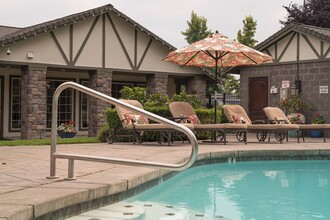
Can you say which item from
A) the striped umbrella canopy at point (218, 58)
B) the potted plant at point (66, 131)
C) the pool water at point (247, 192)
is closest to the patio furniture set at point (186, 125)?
the striped umbrella canopy at point (218, 58)

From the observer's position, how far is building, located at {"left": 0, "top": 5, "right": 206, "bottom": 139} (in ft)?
46.6

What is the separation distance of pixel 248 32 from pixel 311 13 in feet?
13.3

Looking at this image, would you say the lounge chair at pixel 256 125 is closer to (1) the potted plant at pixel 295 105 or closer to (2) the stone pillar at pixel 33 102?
(1) the potted plant at pixel 295 105

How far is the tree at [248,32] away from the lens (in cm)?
2827

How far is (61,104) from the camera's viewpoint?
17062mm

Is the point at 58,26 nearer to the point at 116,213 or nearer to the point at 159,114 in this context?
the point at 159,114

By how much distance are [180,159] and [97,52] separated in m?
9.66

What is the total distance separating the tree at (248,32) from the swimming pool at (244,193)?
20568 millimetres

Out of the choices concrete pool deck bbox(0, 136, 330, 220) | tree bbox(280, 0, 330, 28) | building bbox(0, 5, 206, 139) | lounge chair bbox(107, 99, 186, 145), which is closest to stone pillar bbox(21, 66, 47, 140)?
building bbox(0, 5, 206, 139)

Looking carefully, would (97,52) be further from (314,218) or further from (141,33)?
(314,218)

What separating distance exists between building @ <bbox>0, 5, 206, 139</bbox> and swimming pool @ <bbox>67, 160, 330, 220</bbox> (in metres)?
7.88

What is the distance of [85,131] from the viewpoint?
17656mm

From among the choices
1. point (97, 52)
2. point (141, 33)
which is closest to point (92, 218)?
point (97, 52)

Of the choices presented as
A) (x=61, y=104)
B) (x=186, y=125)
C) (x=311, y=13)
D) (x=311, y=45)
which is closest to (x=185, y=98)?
(x=186, y=125)
